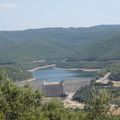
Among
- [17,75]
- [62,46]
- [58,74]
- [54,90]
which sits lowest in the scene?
[58,74]

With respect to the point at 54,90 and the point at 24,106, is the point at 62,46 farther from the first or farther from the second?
the point at 24,106

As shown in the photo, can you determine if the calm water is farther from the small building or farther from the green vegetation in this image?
the small building

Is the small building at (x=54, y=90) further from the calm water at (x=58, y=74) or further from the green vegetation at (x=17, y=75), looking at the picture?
the calm water at (x=58, y=74)

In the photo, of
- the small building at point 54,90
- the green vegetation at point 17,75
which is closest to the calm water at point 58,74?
the green vegetation at point 17,75

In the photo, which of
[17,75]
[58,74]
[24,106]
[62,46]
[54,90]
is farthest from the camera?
[62,46]

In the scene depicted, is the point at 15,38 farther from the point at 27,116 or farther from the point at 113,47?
the point at 27,116

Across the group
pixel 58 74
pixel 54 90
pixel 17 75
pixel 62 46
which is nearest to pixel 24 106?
pixel 54 90
